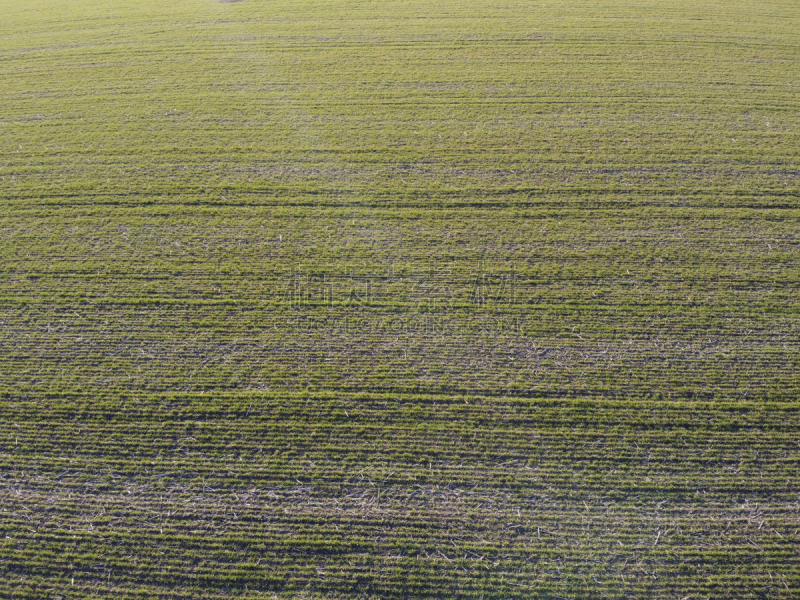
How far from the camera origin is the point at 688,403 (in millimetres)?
6004

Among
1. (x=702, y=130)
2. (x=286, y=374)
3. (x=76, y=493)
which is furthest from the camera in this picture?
(x=702, y=130)

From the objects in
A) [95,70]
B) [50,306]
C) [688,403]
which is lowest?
[688,403]

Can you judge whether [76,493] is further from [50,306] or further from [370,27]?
[370,27]

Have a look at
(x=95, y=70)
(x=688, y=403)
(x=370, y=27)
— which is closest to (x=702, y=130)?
(x=688, y=403)

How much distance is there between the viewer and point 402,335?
265 inches

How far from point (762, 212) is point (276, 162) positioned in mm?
8285

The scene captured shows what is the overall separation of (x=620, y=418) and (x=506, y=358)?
4.68ft

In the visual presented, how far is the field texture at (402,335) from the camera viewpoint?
491 cm

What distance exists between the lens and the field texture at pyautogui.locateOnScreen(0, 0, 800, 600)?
4.91 metres

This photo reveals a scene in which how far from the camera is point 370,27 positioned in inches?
593

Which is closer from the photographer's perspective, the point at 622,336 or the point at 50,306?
the point at 622,336

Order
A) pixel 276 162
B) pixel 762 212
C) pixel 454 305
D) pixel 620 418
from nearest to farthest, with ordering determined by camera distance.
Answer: pixel 620 418, pixel 454 305, pixel 762 212, pixel 276 162

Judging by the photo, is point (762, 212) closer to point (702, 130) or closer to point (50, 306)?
point (702, 130)

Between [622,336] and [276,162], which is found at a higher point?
[276,162]
